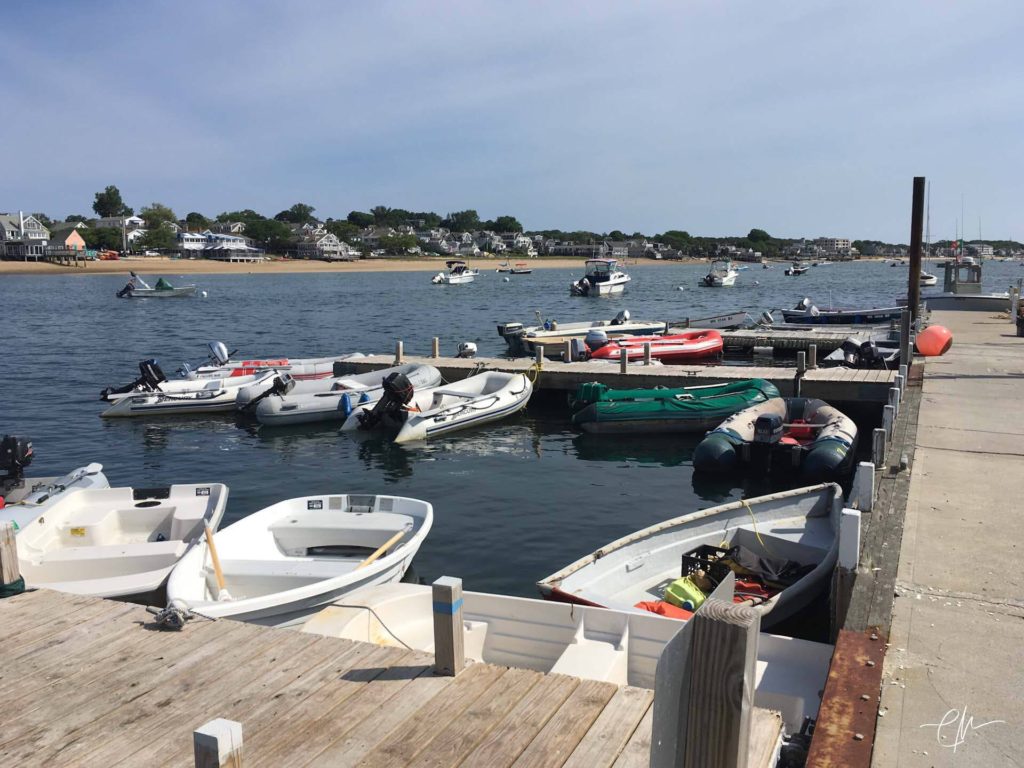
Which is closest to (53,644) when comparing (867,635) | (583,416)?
(867,635)

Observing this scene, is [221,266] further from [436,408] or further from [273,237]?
[436,408]

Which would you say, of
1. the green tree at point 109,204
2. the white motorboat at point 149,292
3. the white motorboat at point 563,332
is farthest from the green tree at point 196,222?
the white motorboat at point 563,332

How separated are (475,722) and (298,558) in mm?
4513

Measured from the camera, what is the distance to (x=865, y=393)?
16.8m

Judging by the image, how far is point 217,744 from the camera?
9.88 ft

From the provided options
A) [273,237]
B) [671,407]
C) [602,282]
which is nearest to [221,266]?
[273,237]

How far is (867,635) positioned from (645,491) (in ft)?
26.8

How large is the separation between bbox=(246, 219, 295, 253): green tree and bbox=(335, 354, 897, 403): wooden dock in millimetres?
144043

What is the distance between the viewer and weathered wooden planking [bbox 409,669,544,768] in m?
4.01

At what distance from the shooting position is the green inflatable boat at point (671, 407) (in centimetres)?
1644

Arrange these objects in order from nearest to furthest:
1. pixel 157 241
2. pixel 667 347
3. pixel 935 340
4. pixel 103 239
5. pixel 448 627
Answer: pixel 448 627 → pixel 935 340 → pixel 667 347 → pixel 103 239 → pixel 157 241

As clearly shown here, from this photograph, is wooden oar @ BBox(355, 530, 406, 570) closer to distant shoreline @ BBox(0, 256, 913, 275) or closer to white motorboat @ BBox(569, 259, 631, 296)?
white motorboat @ BBox(569, 259, 631, 296)

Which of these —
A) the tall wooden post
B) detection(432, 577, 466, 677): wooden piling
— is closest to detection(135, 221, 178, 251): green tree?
the tall wooden post

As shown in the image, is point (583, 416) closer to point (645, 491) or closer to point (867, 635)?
point (645, 491)
